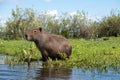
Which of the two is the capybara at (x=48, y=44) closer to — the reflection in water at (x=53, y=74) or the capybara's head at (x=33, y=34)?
the capybara's head at (x=33, y=34)

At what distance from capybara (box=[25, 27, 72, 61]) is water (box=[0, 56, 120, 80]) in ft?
5.32

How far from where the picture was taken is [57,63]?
46.8 feet

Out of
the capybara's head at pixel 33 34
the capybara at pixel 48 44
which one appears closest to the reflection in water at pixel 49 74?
the capybara at pixel 48 44

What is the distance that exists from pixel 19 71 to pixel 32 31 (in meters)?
3.53

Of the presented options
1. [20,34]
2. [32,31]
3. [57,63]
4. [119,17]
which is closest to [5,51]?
[32,31]

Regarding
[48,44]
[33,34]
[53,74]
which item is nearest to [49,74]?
[53,74]

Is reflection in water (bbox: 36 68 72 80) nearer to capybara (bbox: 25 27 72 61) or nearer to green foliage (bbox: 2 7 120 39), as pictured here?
capybara (bbox: 25 27 72 61)

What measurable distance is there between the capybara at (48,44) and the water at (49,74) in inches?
63.9

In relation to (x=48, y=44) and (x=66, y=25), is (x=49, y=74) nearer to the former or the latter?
(x=48, y=44)

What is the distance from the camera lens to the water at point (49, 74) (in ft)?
36.8

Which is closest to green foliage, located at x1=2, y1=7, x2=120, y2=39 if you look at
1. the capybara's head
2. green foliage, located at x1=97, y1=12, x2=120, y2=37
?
green foliage, located at x1=97, y1=12, x2=120, y2=37

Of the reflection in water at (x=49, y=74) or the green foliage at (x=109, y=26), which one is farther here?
the green foliage at (x=109, y=26)

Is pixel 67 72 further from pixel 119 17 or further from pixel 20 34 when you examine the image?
pixel 119 17

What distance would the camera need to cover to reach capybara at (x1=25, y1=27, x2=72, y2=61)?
15203 millimetres
